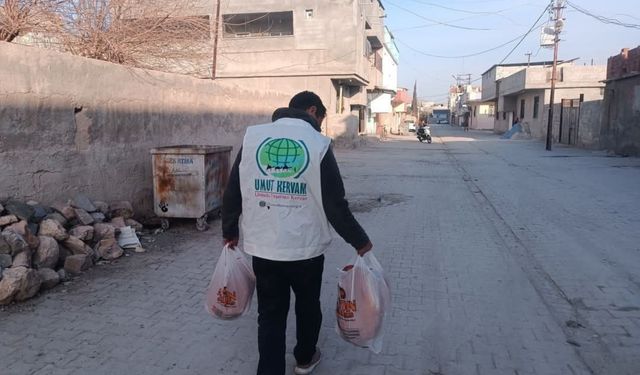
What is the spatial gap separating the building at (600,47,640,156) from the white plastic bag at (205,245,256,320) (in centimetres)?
1989

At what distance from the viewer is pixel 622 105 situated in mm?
20188

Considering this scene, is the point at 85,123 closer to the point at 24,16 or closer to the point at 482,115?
the point at 24,16

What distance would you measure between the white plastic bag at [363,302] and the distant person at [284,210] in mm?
129

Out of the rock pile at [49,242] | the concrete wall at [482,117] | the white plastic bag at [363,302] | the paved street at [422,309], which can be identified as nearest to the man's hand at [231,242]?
the white plastic bag at [363,302]

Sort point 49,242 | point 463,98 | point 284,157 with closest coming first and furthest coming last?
point 284,157, point 49,242, point 463,98

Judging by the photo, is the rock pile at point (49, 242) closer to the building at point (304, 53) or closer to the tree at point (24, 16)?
the tree at point (24, 16)

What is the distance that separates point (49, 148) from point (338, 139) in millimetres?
19062

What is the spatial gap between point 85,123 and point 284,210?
4183 millimetres

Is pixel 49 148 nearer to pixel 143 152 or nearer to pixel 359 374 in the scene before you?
pixel 143 152

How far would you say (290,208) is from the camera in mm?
2680

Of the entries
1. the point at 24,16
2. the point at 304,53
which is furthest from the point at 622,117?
the point at 24,16

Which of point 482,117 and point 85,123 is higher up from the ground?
point 482,117

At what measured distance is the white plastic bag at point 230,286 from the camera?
296 centimetres

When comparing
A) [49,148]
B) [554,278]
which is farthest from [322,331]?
[49,148]
